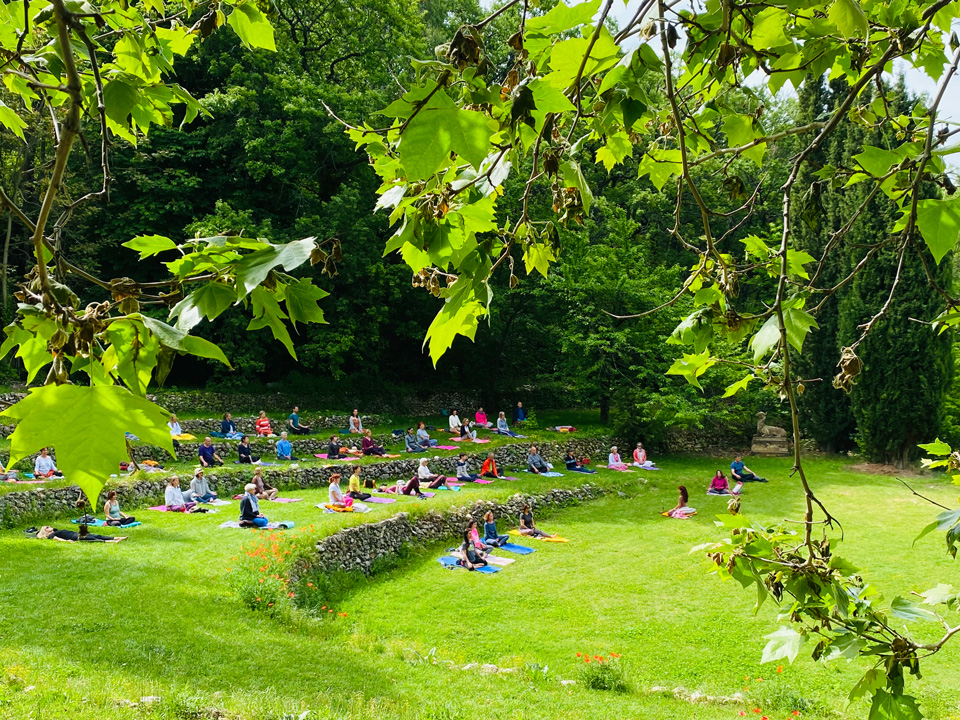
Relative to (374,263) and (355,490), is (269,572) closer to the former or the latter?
(355,490)

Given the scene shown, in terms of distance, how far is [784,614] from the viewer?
2.13 m

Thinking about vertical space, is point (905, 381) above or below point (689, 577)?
above

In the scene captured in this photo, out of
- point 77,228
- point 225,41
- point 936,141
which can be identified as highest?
point 225,41

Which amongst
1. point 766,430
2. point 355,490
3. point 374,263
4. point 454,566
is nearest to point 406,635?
point 454,566

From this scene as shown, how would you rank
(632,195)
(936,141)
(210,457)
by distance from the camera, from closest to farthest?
(936,141)
(210,457)
(632,195)

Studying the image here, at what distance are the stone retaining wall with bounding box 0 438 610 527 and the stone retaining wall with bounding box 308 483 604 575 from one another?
275cm

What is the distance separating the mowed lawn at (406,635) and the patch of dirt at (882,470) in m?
6.18

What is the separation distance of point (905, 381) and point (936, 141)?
19.8 meters

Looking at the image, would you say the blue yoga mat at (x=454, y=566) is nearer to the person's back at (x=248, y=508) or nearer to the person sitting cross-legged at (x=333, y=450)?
the person's back at (x=248, y=508)

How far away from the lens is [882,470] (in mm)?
18844

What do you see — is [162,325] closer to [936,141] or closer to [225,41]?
[936,141]

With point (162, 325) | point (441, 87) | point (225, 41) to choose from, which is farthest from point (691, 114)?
point (225, 41)

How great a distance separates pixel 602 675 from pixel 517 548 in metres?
5.01

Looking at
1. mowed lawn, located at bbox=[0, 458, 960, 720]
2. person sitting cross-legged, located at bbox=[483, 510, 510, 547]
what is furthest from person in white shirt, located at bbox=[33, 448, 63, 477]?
person sitting cross-legged, located at bbox=[483, 510, 510, 547]
